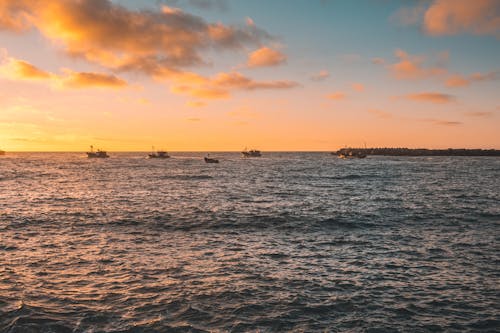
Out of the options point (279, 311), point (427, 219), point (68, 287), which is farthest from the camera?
point (427, 219)

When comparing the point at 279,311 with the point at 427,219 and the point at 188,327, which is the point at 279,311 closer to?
the point at 188,327

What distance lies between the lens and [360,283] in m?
17.5

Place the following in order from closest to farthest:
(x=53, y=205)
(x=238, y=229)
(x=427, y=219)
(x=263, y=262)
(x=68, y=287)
Result: (x=68, y=287), (x=263, y=262), (x=238, y=229), (x=427, y=219), (x=53, y=205)

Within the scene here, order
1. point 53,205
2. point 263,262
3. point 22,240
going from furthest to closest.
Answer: point 53,205
point 22,240
point 263,262

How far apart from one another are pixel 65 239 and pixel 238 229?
12645 millimetres

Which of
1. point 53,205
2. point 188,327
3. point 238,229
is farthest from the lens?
point 53,205

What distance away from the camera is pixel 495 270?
768 inches

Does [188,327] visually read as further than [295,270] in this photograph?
No

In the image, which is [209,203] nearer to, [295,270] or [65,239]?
[65,239]

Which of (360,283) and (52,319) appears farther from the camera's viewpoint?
(360,283)

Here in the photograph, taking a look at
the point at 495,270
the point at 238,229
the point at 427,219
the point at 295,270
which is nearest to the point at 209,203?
the point at 238,229

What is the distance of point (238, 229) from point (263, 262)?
9.62 m

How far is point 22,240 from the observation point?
2562 centimetres

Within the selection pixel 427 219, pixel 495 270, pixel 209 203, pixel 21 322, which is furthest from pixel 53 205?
pixel 495 270
